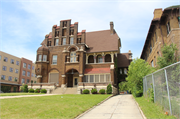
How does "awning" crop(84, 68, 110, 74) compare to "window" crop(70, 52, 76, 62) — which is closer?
"awning" crop(84, 68, 110, 74)

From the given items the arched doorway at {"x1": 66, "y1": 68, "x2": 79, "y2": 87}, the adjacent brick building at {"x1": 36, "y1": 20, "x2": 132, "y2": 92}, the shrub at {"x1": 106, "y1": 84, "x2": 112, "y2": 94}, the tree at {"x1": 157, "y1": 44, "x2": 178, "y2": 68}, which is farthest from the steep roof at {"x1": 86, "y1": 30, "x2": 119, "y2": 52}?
the tree at {"x1": 157, "y1": 44, "x2": 178, "y2": 68}

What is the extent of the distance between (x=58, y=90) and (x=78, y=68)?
6.48 m

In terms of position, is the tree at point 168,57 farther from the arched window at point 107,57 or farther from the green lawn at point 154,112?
the arched window at point 107,57

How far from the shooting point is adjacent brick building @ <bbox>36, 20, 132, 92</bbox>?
32938mm

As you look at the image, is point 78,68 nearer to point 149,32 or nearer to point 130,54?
point 149,32

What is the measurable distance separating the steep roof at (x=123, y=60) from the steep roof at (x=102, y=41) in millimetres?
10144

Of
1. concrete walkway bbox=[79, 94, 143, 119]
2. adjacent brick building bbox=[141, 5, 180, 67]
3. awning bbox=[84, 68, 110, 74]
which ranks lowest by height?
concrete walkway bbox=[79, 94, 143, 119]

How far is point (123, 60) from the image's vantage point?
152ft

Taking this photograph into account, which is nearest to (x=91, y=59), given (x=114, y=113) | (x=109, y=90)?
(x=109, y=90)

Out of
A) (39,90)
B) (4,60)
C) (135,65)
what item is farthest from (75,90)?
(4,60)

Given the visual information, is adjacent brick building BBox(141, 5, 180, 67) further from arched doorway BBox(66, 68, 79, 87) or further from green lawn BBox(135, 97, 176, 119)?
arched doorway BBox(66, 68, 79, 87)

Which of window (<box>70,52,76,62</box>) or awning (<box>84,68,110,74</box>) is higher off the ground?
window (<box>70,52,76,62</box>)

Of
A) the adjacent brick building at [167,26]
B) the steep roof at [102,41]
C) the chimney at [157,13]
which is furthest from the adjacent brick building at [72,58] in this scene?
the adjacent brick building at [167,26]

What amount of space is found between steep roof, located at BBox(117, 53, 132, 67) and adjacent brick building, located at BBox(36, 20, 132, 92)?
10364 mm
